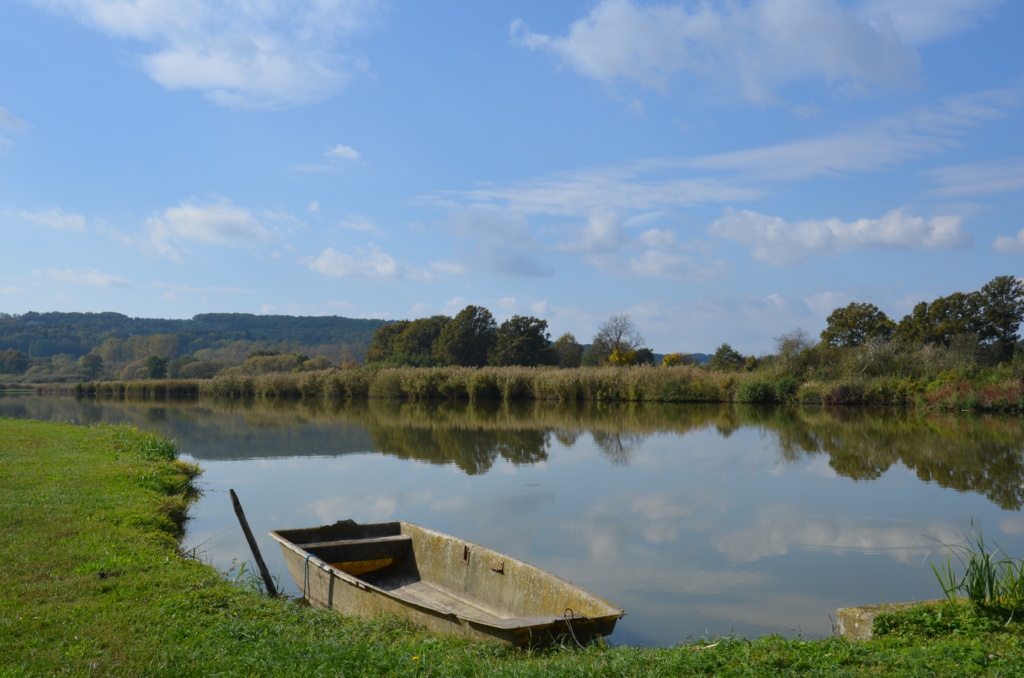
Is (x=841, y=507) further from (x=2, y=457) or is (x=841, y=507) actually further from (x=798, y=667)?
(x=2, y=457)

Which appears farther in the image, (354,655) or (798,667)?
(354,655)

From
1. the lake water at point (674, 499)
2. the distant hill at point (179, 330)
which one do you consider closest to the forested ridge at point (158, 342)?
the distant hill at point (179, 330)

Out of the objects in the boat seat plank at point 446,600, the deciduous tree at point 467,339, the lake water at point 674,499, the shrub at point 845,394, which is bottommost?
the boat seat plank at point 446,600

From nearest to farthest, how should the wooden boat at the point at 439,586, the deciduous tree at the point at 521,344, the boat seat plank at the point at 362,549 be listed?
the wooden boat at the point at 439,586 < the boat seat plank at the point at 362,549 < the deciduous tree at the point at 521,344

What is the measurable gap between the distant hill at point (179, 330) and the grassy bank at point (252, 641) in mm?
90690

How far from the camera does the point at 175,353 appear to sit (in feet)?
302

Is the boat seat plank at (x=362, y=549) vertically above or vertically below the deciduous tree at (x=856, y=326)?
below

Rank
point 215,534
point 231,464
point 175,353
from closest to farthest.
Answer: point 215,534, point 231,464, point 175,353

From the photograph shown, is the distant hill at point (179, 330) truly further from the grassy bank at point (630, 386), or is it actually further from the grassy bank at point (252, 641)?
the grassy bank at point (252, 641)

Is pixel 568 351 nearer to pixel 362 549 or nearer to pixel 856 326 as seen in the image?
pixel 856 326

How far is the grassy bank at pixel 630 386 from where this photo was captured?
101 feet

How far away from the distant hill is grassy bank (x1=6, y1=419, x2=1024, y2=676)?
3570 inches

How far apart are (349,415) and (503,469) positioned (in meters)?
18.4

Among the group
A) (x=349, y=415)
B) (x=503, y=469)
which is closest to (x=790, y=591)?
(x=503, y=469)
